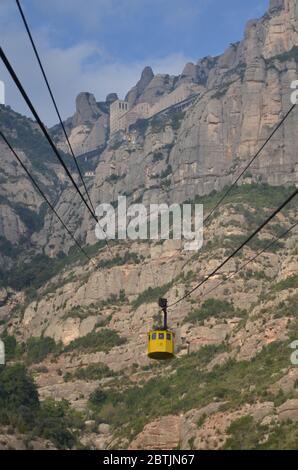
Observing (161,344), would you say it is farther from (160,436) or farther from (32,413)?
(32,413)

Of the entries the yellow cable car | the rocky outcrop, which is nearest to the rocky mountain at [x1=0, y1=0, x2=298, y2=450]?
the rocky outcrop

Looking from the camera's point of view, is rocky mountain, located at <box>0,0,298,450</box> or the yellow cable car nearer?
the yellow cable car

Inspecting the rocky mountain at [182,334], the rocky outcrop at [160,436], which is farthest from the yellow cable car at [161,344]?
the rocky outcrop at [160,436]

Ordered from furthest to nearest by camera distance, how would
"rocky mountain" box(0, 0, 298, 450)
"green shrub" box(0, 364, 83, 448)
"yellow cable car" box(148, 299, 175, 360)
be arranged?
"green shrub" box(0, 364, 83, 448) → "rocky mountain" box(0, 0, 298, 450) → "yellow cable car" box(148, 299, 175, 360)

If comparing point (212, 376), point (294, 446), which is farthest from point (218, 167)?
point (294, 446)

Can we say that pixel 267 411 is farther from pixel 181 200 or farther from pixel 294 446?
pixel 181 200

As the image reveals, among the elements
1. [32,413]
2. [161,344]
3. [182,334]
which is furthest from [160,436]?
[161,344]

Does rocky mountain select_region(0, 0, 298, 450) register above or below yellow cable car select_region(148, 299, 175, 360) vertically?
above

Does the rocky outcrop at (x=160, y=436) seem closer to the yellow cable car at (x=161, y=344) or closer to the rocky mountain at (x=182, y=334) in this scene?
the rocky mountain at (x=182, y=334)

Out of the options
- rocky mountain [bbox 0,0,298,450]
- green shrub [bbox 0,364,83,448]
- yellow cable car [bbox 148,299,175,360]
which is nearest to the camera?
yellow cable car [bbox 148,299,175,360]

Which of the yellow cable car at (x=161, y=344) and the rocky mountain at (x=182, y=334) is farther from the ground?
the rocky mountain at (x=182, y=334)

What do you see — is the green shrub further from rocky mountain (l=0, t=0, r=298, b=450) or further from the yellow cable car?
the yellow cable car

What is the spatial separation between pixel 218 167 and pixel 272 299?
73.3 metres

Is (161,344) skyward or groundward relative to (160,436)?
skyward
